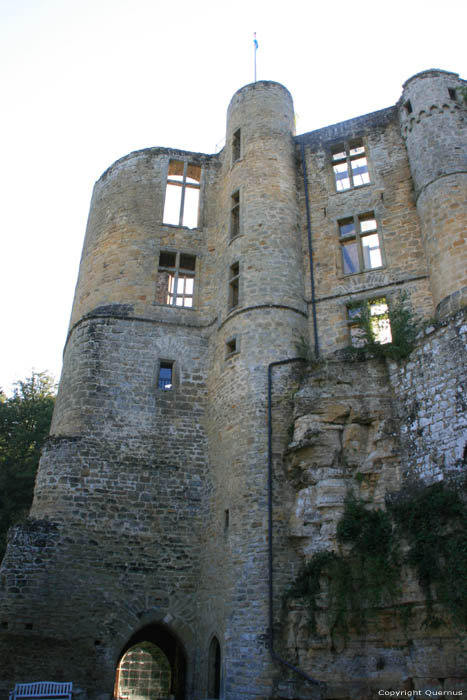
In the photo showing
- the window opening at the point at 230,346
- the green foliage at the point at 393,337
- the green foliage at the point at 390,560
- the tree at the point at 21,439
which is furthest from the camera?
the tree at the point at 21,439

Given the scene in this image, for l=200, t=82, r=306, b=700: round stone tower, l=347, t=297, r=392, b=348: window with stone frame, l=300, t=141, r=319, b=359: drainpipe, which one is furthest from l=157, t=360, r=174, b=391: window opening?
l=347, t=297, r=392, b=348: window with stone frame

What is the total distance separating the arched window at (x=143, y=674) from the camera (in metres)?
24.3

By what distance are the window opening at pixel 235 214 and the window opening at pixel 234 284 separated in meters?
1.31

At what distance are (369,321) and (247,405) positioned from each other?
365 centimetres

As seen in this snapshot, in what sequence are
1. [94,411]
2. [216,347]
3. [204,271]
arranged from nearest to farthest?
1. [94,411]
2. [216,347]
3. [204,271]

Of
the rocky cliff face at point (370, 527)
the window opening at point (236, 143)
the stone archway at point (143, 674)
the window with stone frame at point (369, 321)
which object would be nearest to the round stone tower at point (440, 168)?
the window with stone frame at point (369, 321)

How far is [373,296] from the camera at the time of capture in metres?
17.4

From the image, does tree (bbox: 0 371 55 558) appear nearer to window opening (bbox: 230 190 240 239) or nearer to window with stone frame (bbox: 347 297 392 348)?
window opening (bbox: 230 190 240 239)

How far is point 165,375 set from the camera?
18375 mm

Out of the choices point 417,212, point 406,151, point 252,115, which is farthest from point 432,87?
point 252,115

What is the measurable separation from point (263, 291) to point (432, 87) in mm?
8102

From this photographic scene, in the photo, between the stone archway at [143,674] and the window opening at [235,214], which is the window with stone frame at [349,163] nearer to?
the window opening at [235,214]

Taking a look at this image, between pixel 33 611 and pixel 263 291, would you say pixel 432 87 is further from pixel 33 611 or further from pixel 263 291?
pixel 33 611

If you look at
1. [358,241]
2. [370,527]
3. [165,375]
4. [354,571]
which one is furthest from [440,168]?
[354,571]
